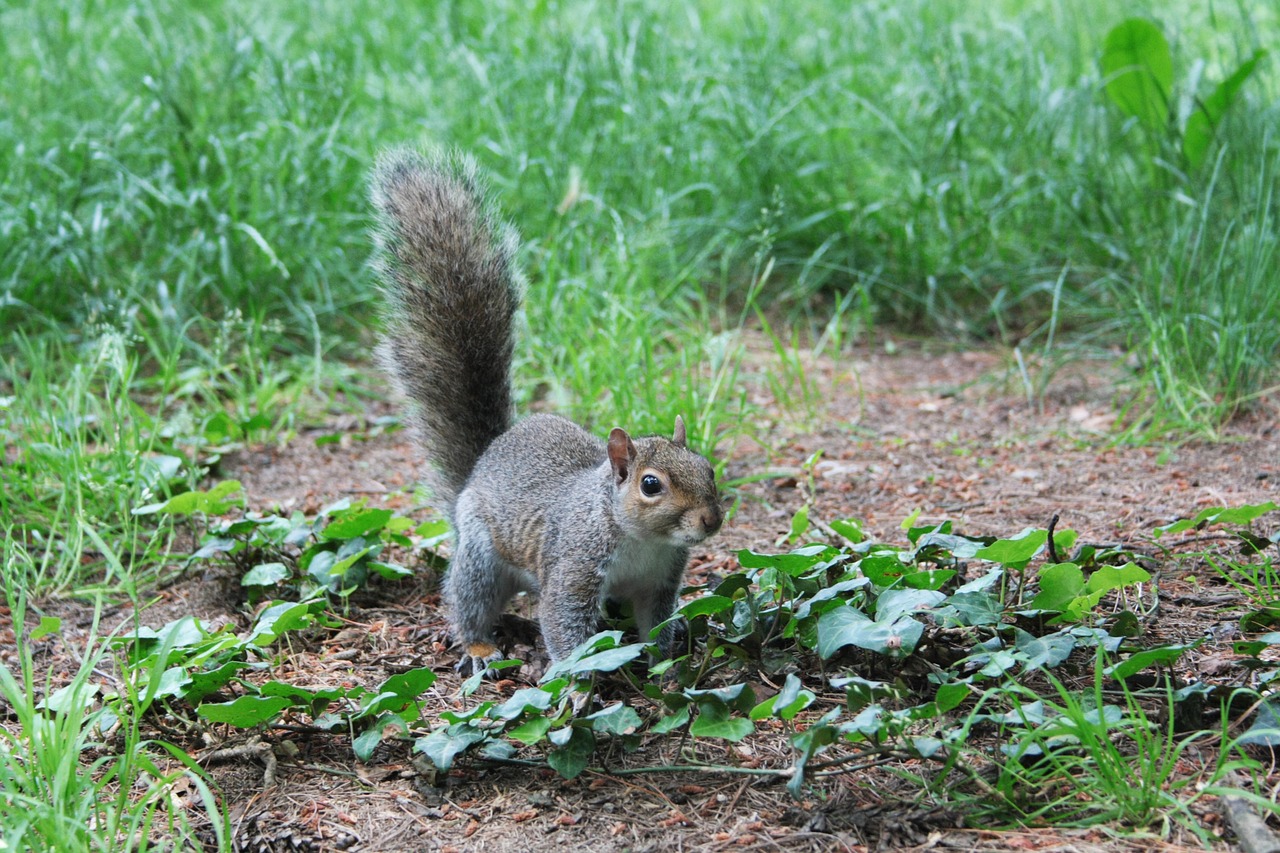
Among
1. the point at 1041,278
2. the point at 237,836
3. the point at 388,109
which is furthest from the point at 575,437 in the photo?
the point at 388,109

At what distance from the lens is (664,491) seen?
2.24 m

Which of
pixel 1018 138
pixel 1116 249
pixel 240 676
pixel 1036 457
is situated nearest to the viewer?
pixel 240 676

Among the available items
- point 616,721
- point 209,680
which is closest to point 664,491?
point 616,721

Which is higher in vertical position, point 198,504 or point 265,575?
point 198,504

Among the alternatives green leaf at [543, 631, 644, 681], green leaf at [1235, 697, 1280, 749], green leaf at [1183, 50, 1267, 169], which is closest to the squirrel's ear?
green leaf at [543, 631, 644, 681]

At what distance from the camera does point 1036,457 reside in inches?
132

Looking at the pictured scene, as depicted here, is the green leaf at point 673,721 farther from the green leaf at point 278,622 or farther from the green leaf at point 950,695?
the green leaf at point 278,622

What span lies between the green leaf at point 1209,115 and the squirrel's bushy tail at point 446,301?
2.50m

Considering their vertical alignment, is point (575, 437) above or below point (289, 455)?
above

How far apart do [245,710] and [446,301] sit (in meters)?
1.10

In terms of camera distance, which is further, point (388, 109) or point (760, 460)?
point (388, 109)

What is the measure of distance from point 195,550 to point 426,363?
764 mm

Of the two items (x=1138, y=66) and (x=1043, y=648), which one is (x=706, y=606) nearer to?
(x=1043, y=648)

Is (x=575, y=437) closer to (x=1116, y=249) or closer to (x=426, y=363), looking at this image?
(x=426, y=363)
